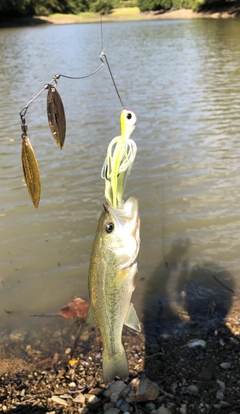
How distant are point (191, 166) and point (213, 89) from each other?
803 cm

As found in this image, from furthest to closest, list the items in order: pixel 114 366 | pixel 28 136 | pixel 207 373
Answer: pixel 207 373, pixel 114 366, pixel 28 136

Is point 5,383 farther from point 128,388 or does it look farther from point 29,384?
point 128,388

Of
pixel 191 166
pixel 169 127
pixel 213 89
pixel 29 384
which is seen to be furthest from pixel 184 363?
pixel 213 89

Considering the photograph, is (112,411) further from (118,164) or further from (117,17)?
(117,17)

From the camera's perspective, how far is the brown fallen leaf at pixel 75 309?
4.99 m

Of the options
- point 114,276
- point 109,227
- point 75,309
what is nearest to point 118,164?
point 109,227

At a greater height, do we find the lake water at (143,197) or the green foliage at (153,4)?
the green foliage at (153,4)

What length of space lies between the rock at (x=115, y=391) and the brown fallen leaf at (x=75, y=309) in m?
1.27

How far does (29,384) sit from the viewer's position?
3.94 metres

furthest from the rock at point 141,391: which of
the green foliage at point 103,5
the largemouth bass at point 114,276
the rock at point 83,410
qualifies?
the green foliage at point 103,5

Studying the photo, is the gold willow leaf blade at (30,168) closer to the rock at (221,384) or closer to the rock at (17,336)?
the rock at (221,384)

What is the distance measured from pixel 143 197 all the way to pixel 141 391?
4541 mm

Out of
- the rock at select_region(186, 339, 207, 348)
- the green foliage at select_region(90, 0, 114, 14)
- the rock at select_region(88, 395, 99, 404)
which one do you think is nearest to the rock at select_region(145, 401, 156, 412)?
the rock at select_region(88, 395, 99, 404)

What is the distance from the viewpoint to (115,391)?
12.2 ft
